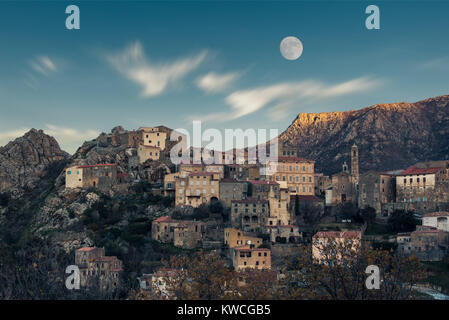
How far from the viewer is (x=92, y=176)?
9475 centimetres

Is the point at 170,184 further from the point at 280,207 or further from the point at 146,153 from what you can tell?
the point at 280,207

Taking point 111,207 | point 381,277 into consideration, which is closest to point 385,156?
point 111,207

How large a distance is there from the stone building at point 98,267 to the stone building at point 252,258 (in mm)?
16140

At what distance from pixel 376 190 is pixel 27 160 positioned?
75.4 metres

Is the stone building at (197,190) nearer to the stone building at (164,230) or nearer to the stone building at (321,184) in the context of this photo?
the stone building at (164,230)

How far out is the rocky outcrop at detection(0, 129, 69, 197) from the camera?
10825cm

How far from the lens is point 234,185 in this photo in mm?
84062

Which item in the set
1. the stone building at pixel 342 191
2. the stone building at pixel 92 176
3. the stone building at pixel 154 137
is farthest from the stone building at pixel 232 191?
the stone building at pixel 154 137

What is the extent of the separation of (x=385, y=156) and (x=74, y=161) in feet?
325

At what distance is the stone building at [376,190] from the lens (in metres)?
85.6

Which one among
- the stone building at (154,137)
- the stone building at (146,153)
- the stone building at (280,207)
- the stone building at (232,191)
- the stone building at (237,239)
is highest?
the stone building at (154,137)

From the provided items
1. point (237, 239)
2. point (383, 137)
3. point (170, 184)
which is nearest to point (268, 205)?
point (237, 239)
